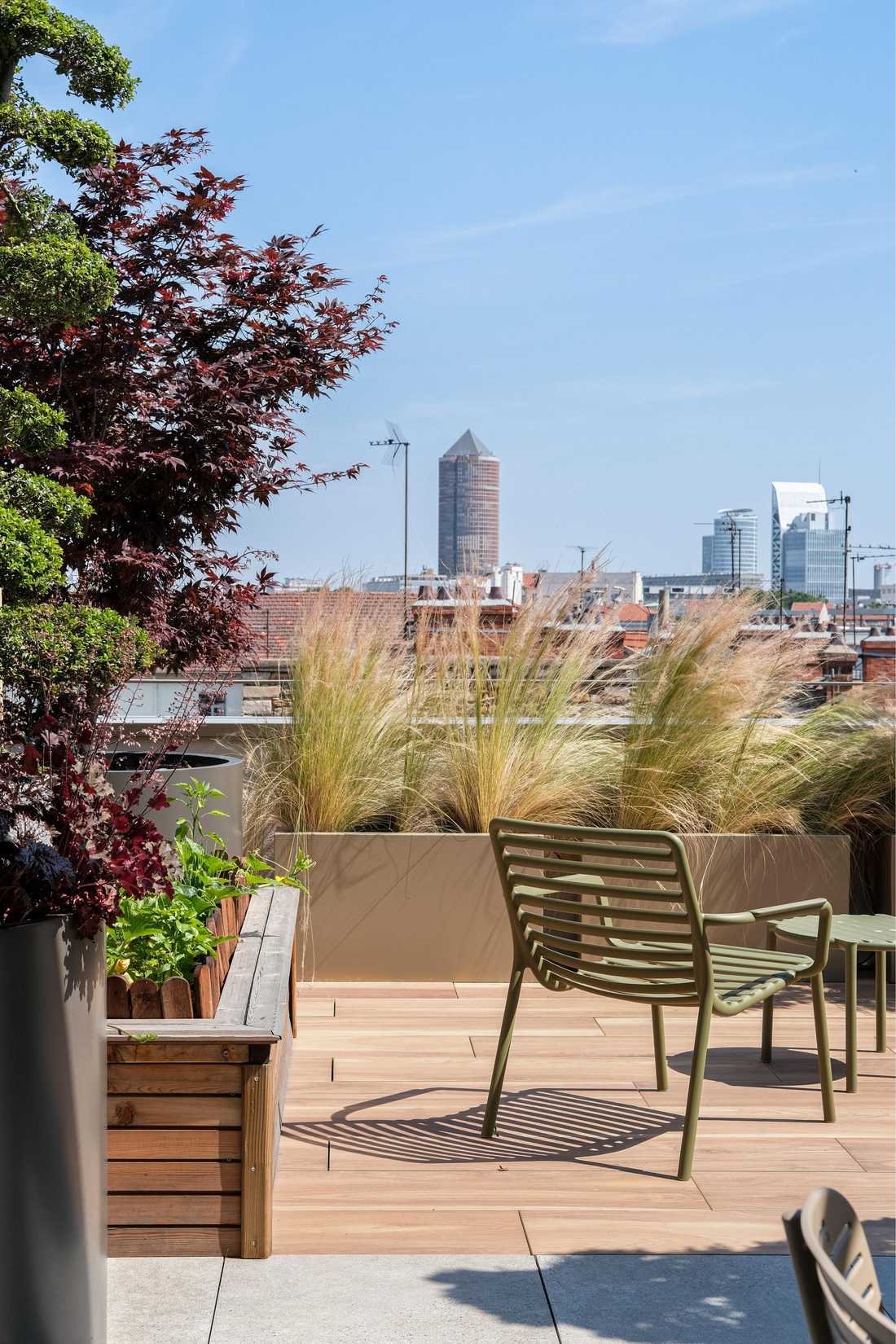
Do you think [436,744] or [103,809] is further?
[436,744]

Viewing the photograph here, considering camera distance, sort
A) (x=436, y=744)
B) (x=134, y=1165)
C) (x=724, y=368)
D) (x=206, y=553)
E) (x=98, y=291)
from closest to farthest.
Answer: (x=98, y=291), (x=134, y=1165), (x=206, y=553), (x=436, y=744), (x=724, y=368)

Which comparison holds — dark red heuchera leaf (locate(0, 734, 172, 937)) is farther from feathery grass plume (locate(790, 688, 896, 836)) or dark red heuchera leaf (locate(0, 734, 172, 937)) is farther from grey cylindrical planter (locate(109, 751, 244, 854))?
feathery grass plume (locate(790, 688, 896, 836))

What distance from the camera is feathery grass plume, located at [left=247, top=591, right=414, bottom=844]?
4.46 metres

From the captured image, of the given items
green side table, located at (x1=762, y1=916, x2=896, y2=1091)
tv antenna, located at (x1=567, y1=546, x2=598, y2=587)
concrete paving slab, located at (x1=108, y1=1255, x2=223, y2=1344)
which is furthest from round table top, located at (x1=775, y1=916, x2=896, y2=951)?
concrete paving slab, located at (x1=108, y1=1255, x2=223, y2=1344)

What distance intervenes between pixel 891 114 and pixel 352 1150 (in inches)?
103

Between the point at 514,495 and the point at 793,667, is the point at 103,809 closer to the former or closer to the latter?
the point at 793,667

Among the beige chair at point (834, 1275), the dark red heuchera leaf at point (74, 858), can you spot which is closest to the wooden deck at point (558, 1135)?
the dark red heuchera leaf at point (74, 858)

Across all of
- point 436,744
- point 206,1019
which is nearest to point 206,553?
point 436,744

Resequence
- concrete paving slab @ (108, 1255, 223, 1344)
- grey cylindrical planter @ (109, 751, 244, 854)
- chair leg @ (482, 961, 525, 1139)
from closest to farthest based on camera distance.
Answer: concrete paving slab @ (108, 1255, 223, 1344) → chair leg @ (482, 961, 525, 1139) → grey cylindrical planter @ (109, 751, 244, 854)

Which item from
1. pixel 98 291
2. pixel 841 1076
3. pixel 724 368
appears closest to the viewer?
pixel 98 291

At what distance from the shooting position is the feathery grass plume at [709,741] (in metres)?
4.50

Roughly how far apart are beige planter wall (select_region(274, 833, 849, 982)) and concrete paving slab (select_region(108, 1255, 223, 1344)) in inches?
84.7

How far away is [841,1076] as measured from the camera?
345 centimetres

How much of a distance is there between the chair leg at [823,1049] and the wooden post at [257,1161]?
1.40 m
